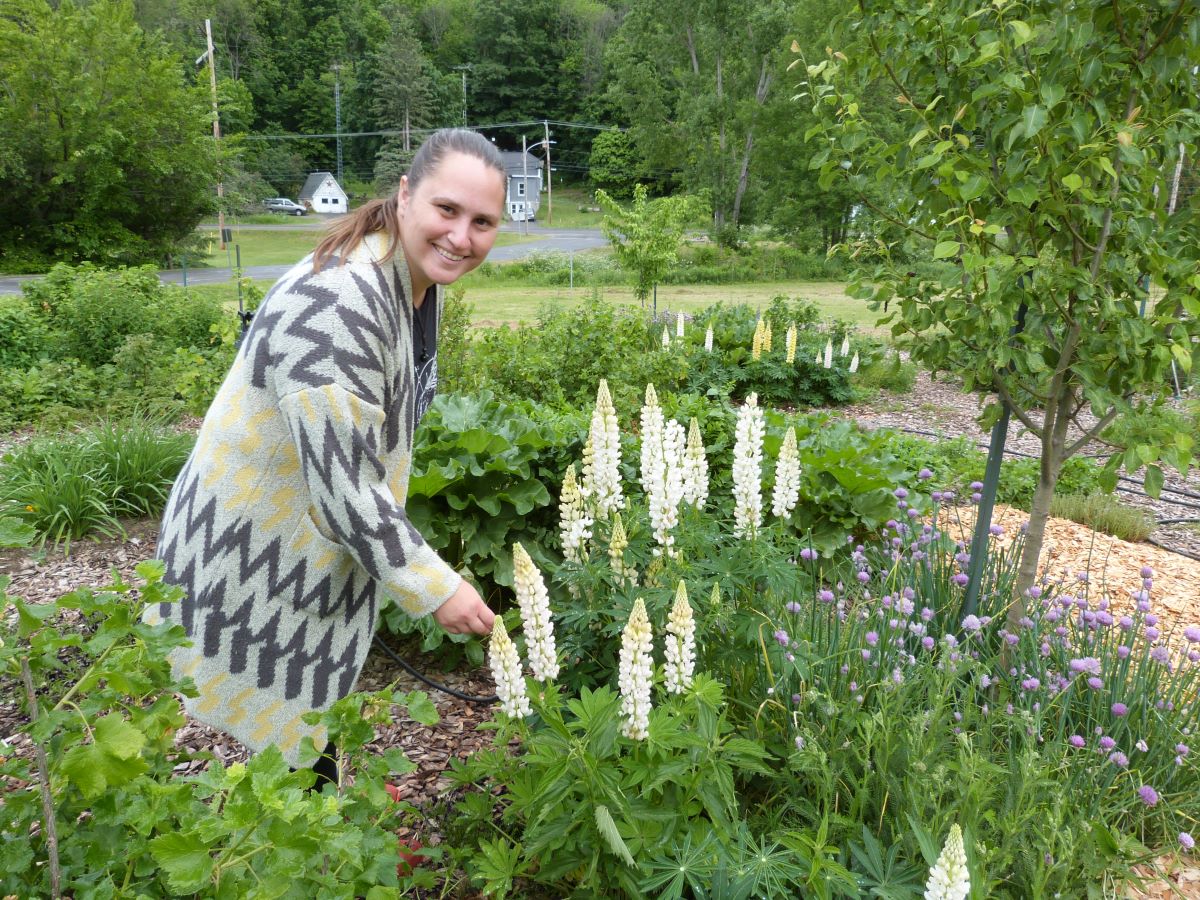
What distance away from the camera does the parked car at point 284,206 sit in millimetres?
57809

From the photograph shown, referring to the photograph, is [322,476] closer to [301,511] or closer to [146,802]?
[301,511]

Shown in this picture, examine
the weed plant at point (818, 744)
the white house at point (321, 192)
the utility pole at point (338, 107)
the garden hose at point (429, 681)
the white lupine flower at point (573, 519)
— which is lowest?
the garden hose at point (429, 681)

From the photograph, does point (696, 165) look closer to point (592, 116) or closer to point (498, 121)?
point (592, 116)

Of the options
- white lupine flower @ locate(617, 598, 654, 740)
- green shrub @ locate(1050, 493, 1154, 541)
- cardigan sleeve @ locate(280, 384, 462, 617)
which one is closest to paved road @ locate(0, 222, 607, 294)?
green shrub @ locate(1050, 493, 1154, 541)

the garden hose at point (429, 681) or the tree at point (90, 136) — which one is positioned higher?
the tree at point (90, 136)

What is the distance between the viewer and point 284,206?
58.9 meters

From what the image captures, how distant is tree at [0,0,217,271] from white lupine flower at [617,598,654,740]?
26.0 metres

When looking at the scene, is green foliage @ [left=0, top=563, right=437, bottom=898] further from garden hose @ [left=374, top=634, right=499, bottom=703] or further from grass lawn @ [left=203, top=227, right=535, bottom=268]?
grass lawn @ [left=203, top=227, right=535, bottom=268]

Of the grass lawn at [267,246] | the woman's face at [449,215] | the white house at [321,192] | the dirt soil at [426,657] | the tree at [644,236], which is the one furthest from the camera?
the white house at [321,192]

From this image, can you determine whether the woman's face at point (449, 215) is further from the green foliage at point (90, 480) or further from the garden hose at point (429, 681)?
the green foliage at point (90, 480)

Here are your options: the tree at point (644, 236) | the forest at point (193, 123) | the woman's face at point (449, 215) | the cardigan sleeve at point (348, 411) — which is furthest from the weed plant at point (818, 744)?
the tree at point (644, 236)

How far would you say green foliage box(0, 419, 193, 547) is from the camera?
4602 mm

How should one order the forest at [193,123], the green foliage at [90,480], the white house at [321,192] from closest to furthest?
the green foliage at [90,480], the forest at [193,123], the white house at [321,192]

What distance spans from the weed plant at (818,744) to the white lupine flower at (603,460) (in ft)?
0.21
